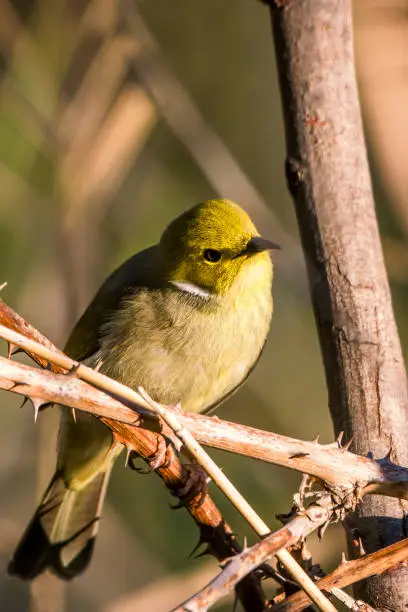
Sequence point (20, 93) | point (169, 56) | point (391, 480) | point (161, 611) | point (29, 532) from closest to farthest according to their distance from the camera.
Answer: point (391, 480)
point (161, 611)
point (29, 532)
point (20, 93)
point (169, 56)

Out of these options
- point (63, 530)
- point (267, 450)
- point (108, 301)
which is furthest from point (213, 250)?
point (267, 450)

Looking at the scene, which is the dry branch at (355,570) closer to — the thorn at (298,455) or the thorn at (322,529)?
the thorn at (322,529)

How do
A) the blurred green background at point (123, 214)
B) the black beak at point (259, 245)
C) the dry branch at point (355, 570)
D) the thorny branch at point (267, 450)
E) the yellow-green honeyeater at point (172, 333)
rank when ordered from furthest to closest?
1. the blurred green background at point (123, 214)
2. the yellow-green honeyeater at point (172, 333)
3. the black beak at point (259, 245)
4. the dry branch at point (355, 570)
5. the thorny branch at point (267, 450)

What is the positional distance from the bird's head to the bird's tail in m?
0.94

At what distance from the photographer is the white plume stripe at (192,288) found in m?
3.16

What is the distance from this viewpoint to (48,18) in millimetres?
4512

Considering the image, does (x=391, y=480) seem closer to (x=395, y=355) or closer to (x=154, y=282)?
(x=395, y=355)

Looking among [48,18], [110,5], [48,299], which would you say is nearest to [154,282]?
[48,299]

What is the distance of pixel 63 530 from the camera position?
3.51 metres

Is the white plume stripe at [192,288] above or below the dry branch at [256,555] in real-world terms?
above

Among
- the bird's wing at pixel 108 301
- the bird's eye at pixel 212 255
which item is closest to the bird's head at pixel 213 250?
the bird's eye at pixel 212 255

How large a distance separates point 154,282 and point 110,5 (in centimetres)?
158

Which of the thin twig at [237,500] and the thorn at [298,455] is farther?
the thorn at [298,455]

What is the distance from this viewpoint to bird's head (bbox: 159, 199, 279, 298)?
9.87 ft
